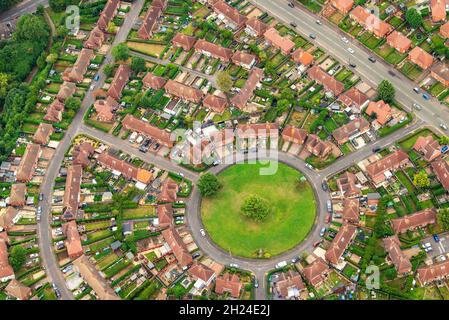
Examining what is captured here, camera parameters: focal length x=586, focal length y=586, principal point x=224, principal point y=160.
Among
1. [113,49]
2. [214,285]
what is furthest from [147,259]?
[113,49]

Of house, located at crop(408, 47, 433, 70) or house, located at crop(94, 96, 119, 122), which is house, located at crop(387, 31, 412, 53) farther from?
house, located at crop(94, 96, 119, 122)

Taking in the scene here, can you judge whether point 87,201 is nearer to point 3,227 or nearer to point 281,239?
point 3,227

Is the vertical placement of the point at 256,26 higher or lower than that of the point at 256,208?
higher

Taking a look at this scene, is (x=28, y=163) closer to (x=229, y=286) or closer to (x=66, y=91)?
(x=66, y=91)

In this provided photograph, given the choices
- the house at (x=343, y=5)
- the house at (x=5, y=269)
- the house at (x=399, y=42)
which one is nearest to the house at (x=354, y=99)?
the house at (x=399, y=42)

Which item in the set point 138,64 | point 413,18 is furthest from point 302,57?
point 138,64

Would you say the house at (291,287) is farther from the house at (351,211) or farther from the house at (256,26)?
the house at (256,26)
